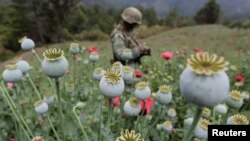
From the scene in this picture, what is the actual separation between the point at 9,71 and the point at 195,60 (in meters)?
0.97

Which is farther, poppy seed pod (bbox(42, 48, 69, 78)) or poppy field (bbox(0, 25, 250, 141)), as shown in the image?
poppy seed pod (bbox(42, 48, 69, 78))

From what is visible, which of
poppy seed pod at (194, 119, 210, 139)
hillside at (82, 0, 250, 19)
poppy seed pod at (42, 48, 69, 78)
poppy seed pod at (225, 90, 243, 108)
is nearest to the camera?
poppy seed pod at (42, 48, 69, 78)

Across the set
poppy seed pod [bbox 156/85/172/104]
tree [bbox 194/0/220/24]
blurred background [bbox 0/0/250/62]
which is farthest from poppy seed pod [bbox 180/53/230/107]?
tree [bbox 194/0/220/24]

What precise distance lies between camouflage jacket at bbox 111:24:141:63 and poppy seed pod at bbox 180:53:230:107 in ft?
9.07

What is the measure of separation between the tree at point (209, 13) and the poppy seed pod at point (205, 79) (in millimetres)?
40165

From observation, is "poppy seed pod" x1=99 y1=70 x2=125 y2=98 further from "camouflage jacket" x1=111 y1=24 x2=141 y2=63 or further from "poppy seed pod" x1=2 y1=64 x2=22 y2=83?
"camouflage jacket" x1=111 y1=24 x2=141 y2=63

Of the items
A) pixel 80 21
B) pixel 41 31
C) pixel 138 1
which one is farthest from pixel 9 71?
pixel 138 1

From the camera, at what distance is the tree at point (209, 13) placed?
39.7 metres

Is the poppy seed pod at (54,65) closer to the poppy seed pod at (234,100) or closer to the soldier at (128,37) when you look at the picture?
the poppy seed pod at (234,100)

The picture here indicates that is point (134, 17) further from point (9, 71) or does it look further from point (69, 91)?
point (9, 71)

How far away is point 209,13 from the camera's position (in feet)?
132

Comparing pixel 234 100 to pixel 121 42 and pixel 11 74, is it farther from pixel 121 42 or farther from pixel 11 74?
pixel 121 42

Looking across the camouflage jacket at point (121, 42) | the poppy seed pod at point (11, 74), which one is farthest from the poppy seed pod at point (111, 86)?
the camouflage jacket at point (121, 42)

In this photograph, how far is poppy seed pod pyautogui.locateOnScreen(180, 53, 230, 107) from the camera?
2.90 ft
